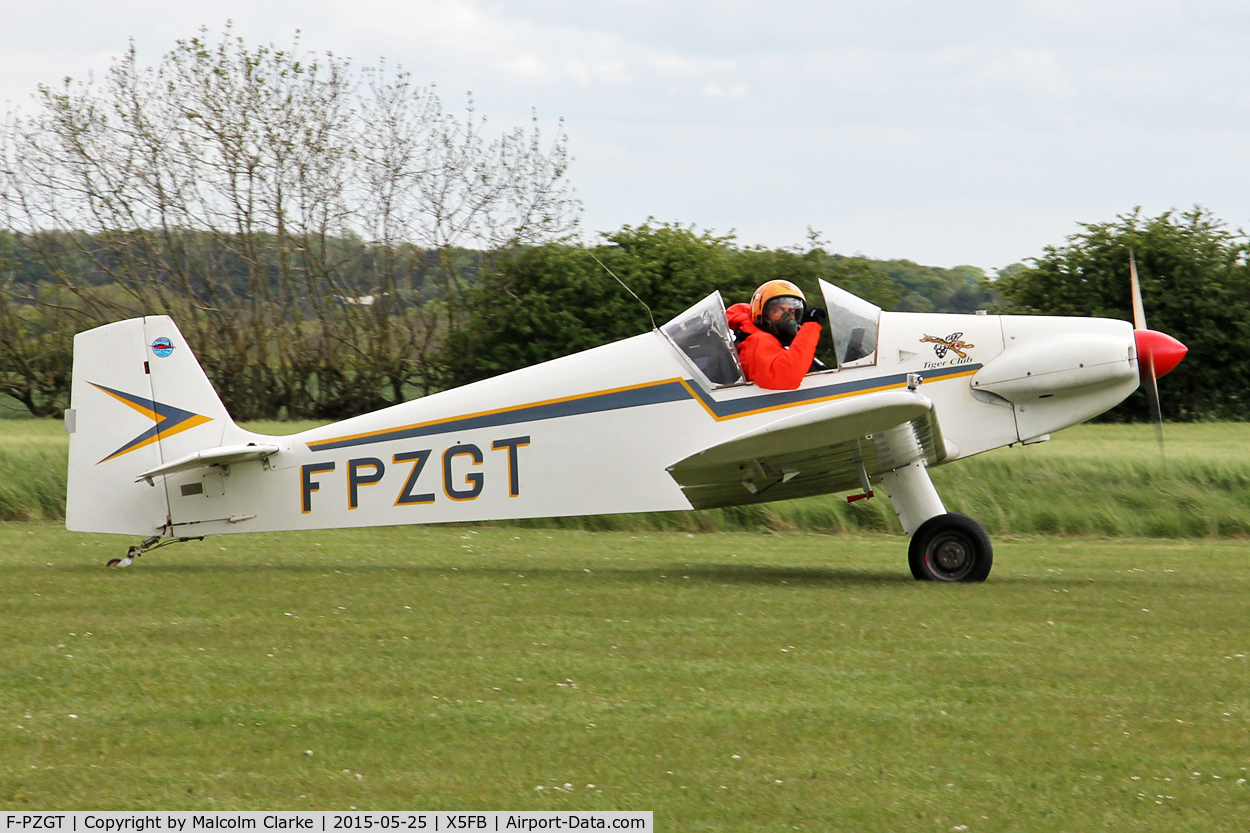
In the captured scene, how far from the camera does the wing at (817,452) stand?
304 inches

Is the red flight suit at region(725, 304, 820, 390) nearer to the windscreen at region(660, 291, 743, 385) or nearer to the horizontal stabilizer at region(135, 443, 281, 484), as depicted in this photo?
the windscreen at region(660, 291, 743, 385)

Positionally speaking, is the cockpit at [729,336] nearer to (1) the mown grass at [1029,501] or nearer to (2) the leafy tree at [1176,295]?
(1) the mown grass at [1029,501]

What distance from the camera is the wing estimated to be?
771 cm

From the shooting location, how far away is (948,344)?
872 cm

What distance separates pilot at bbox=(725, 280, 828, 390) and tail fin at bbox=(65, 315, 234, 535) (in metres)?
4.06

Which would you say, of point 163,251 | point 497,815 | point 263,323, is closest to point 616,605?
point 497,815

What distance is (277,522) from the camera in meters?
9.02

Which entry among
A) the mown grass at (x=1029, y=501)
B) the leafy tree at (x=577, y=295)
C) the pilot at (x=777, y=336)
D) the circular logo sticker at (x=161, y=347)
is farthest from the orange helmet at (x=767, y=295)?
the leafy tree at (x=577, y=295)

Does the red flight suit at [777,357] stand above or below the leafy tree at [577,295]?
below

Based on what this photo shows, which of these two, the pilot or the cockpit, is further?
the cockpit

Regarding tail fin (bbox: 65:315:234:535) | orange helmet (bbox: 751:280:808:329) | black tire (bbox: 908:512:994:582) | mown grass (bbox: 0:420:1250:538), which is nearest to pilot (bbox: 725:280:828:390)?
orange helmet (bbox: 751:280:808:329)

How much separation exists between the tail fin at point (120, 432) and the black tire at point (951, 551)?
17.9 feet

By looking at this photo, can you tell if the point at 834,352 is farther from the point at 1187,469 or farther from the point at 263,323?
the point at 263,323

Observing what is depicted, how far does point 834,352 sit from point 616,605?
8.50 ft
